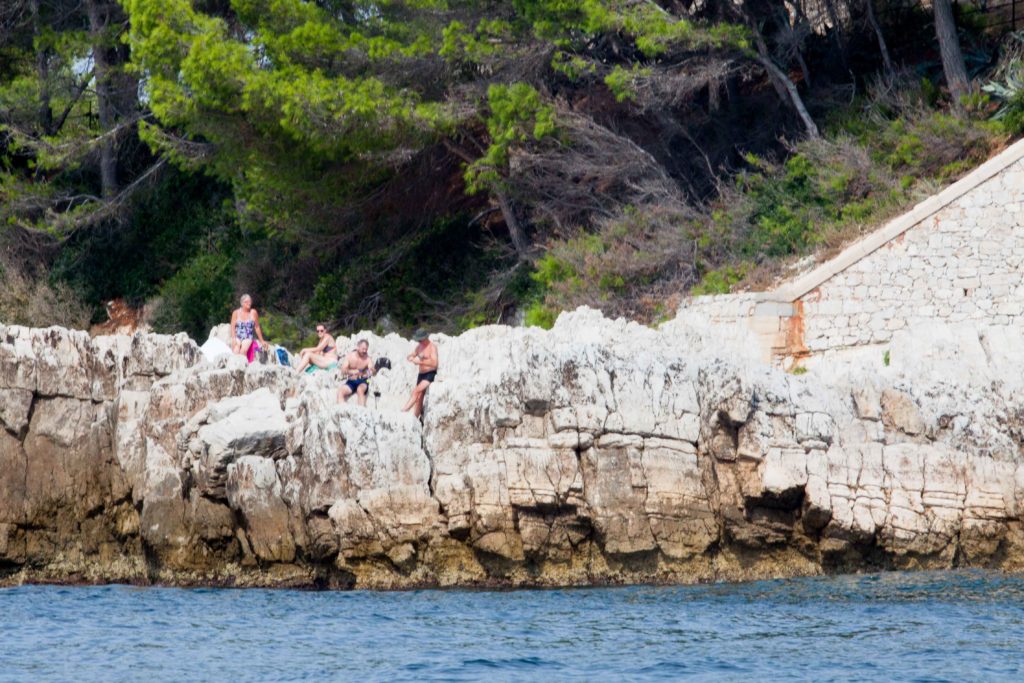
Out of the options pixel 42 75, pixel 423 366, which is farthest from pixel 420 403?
pixel 42 75

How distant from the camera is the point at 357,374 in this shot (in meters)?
17.2

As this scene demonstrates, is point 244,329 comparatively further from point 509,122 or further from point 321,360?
point 509,122

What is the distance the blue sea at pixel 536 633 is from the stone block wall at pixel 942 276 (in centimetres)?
522

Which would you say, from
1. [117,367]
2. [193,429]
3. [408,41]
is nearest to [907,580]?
[193,429]

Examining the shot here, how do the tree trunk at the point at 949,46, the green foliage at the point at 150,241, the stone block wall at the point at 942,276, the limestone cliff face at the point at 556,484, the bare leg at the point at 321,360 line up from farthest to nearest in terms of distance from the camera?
1. the green foliage at the point at 150,241
2. the tree trunk at the point at 949,46
3. the stone block wall at the point at 942,276
4. the bare leg at the point at 321,360
5. the limestone cliff face at the point at 556,484

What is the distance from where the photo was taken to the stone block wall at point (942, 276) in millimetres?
20188

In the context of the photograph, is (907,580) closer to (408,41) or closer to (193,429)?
(193,429)

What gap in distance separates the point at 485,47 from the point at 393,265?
15.6 ft

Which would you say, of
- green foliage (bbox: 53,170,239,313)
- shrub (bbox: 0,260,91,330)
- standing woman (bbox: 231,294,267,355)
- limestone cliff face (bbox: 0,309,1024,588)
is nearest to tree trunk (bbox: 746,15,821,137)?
limestone cliff face (bbox: 0,309,1024,588)

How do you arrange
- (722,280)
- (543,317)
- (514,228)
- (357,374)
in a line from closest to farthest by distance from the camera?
1. (357,374)
2. (722,280)
3. (543,317)
4. (514,228)

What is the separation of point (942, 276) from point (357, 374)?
7448 millimetres

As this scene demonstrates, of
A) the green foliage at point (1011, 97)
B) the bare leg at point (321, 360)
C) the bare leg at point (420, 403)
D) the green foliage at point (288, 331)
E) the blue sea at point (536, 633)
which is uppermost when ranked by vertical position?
the green foliage at point (1011, 97)

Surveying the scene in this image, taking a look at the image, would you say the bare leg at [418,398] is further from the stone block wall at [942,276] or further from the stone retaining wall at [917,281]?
the stone block wall at [942,276]

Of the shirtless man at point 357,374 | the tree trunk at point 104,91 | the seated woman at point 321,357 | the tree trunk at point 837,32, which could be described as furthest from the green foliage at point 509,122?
the tree trunk at point 104,91
